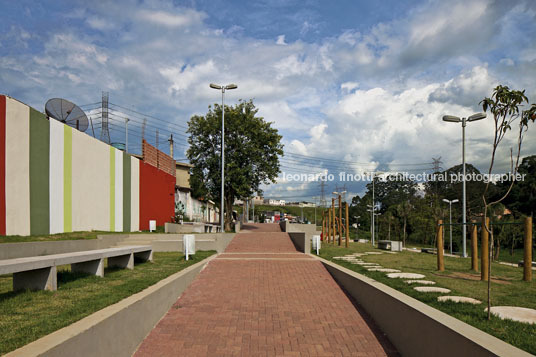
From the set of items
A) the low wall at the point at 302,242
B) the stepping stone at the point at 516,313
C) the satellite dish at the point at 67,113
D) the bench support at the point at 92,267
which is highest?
the satellite dish at the point at 67,113

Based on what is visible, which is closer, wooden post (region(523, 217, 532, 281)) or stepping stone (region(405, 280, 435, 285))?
→ stepping stone (region(405, 280, 435, 285))

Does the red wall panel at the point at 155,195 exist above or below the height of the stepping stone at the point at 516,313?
above

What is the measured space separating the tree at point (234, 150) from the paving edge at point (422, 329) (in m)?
24.1

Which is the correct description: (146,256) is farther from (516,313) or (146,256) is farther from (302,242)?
(516,313)

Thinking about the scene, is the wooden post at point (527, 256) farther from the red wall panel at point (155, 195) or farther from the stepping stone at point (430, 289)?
the red wall panel at point (155, 195)

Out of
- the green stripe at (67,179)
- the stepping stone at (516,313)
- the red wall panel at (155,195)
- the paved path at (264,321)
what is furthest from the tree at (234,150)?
the stepping stone at (516,313)

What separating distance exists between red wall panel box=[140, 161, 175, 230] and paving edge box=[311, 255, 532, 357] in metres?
20.7

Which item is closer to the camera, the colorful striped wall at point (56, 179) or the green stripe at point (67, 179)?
the colorful striped wall at point (56, 179)

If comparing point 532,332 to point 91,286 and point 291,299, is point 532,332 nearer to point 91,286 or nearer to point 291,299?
point 291,299

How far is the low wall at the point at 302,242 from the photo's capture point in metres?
18.2

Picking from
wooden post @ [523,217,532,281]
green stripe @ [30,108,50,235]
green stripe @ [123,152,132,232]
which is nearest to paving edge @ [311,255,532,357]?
wooden post @ [523,217,532,281]

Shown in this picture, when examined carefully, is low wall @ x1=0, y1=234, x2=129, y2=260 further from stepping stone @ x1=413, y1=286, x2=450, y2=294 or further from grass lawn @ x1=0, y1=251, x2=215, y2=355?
stepping stone @ x1=413, y1=286, x2=450, y2=294

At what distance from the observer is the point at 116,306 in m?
5.21

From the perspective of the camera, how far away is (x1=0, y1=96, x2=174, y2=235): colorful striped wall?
12.8 meters
